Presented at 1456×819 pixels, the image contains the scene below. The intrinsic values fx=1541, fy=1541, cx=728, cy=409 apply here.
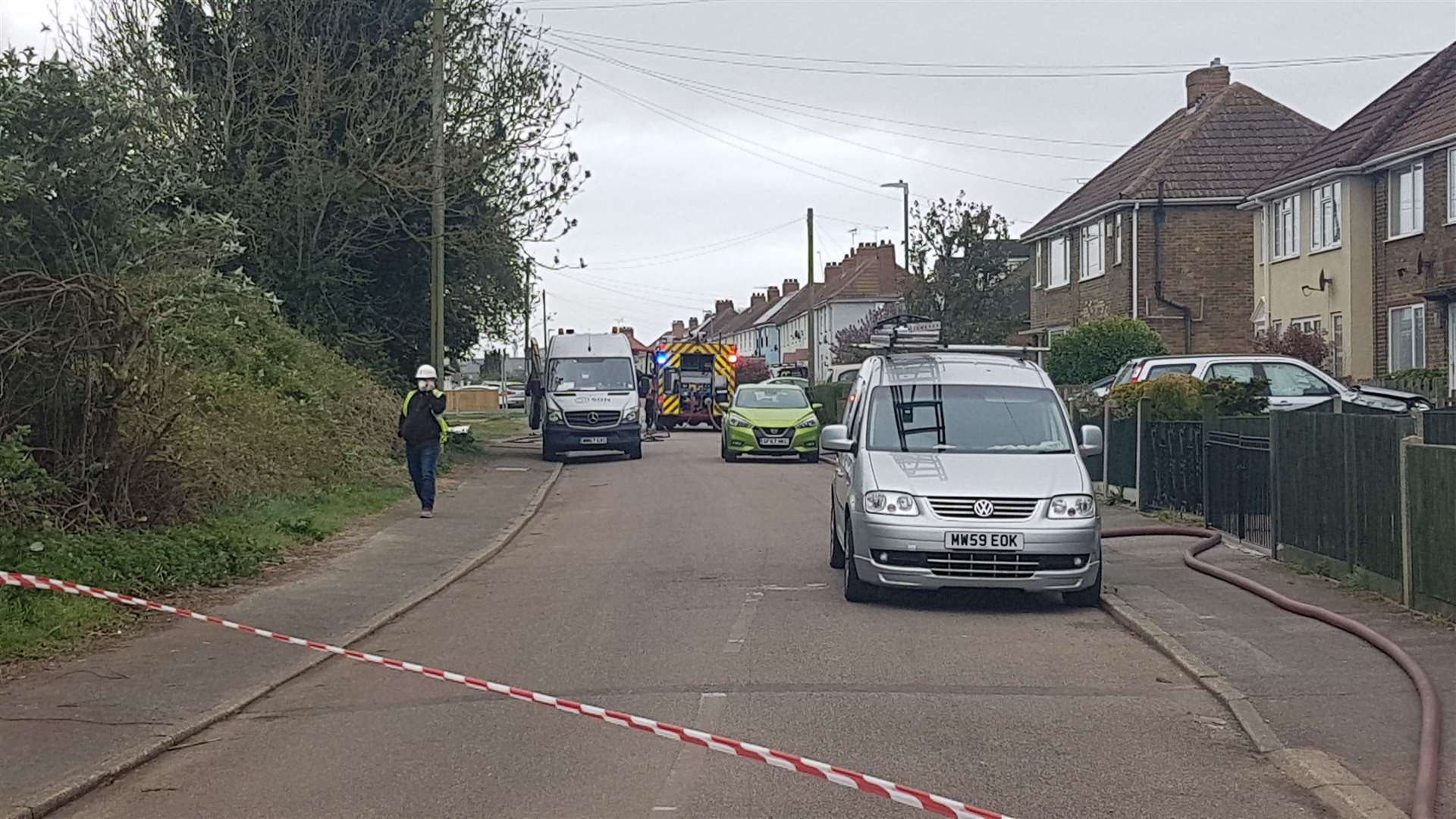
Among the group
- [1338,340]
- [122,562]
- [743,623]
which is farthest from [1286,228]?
[122,562]

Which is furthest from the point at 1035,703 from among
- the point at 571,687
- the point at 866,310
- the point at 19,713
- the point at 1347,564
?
the point at 866,310

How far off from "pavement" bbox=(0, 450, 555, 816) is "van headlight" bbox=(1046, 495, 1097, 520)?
5.00 meters

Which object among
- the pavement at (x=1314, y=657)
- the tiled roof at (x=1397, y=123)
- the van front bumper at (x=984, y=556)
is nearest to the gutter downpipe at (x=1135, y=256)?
the tiled roof at (x=1397, y=123)

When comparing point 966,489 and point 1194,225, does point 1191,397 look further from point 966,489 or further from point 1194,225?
point 1194,225

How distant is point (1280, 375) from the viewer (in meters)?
22.5

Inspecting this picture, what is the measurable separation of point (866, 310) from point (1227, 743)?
77.6 m

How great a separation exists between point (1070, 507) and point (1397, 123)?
2429 cm

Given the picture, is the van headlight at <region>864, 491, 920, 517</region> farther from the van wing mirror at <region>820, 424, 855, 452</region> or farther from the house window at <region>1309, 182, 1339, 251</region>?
the house window at <region>1309, 182, 1339, 251</region>

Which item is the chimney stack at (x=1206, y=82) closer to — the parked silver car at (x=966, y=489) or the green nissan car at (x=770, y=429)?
the green nissan car at (x=770, y=429)

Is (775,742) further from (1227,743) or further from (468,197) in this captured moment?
(468,197)

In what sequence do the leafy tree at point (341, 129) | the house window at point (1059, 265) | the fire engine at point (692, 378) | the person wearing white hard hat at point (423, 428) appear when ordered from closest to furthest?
the person wearing white hard hat at point (423, 428) → the leafy tree at point (341, 129) → the house window at point (1059, 265) → the fire engine at point (692, 378)

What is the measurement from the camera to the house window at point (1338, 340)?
106 ft

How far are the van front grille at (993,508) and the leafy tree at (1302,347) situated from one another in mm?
20912

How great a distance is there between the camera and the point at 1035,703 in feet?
27.0
